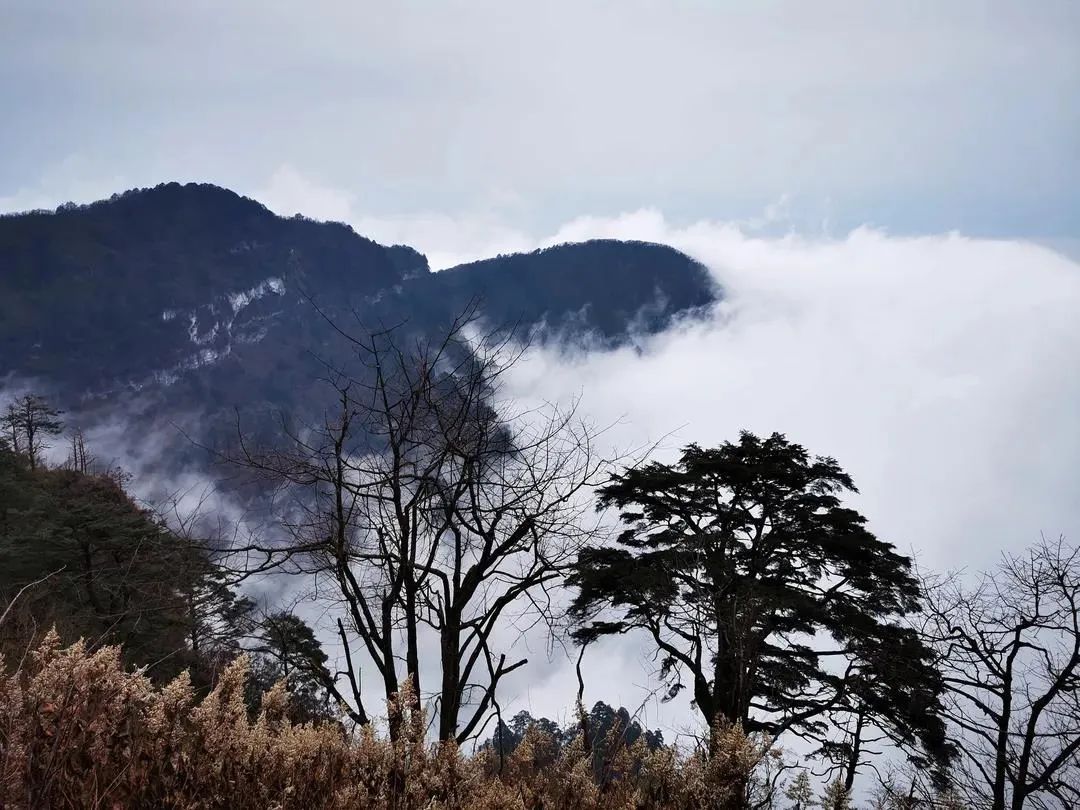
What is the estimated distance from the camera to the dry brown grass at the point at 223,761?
2.26m

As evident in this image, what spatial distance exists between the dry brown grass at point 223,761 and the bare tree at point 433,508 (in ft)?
11.7

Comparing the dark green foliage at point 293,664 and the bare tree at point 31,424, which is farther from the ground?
the bare tree at point 31,424

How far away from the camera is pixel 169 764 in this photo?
94.6 inches

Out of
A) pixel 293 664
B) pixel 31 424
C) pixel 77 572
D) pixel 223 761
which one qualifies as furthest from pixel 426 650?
pixel 31 424

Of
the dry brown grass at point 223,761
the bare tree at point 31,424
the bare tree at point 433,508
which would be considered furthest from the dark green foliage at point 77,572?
the bare tree at point 31,424

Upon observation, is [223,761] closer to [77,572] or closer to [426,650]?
[426,650]

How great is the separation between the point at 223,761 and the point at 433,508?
13.9 feet

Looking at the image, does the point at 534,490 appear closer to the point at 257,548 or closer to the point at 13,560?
the point at 257,548

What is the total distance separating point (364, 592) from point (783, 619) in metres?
15.0

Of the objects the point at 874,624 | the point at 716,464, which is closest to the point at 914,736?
the point at 874,624

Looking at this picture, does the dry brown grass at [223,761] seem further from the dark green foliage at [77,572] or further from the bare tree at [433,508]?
the dark green foliage at [77,572]

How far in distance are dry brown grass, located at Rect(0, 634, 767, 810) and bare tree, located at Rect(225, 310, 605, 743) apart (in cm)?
355

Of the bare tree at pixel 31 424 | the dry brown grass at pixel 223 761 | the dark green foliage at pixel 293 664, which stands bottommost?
the dry brown grass at pixel 223 761

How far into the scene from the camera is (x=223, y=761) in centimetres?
240
